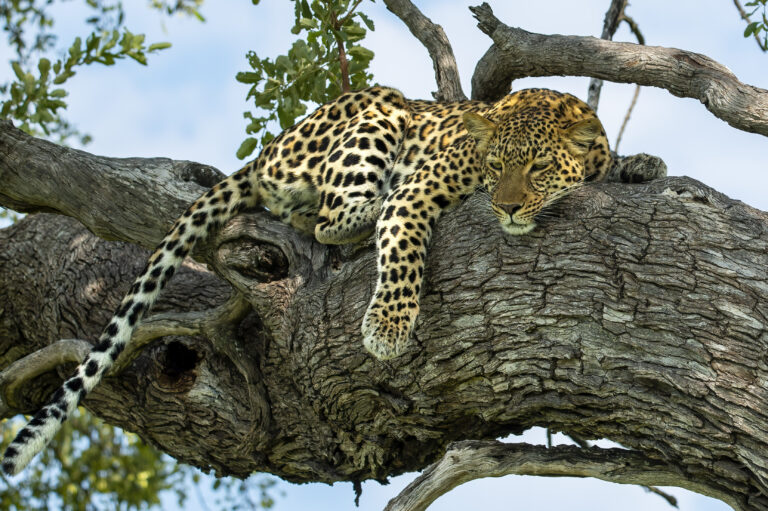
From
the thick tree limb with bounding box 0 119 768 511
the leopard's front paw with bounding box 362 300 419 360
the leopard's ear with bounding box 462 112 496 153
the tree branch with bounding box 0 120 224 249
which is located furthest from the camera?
the tree branch with bounding box 0 120 224 249

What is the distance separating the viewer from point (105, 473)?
10164mm

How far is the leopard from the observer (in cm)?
552

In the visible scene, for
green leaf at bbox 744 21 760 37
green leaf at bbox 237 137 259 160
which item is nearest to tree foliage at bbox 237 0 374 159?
green leaf at bbox 237 137 259 160

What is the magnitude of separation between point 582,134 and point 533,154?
0.35m

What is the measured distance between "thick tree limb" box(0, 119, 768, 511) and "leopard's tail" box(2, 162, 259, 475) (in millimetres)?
179

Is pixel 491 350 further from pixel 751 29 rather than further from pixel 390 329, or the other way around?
pixel 751 29

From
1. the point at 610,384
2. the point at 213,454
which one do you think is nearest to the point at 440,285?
the point at 610,384

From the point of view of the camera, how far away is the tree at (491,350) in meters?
4.78

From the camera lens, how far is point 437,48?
8445 millimetres

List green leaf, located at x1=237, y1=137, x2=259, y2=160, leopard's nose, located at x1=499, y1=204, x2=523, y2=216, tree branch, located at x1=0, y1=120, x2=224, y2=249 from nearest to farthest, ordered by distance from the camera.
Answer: leopard's nose, located at x1=499, y1=204, x2=523, y2=216
tree branch, located at x1=0, y1=120, x2=224, y2=249
green leaf, located at x1=237, y1=137, x2=259, y2=160

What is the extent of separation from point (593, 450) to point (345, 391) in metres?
1.52

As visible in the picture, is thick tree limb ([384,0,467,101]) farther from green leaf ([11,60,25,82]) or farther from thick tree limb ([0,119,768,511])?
green leaf ([11,60,25,82])

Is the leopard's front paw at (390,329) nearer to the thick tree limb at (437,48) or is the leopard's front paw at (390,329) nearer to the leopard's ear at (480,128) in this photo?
the leopard's ear at (480,128)

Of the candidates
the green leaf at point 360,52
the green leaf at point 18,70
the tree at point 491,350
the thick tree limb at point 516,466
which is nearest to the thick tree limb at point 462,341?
the tree at point 491,350
